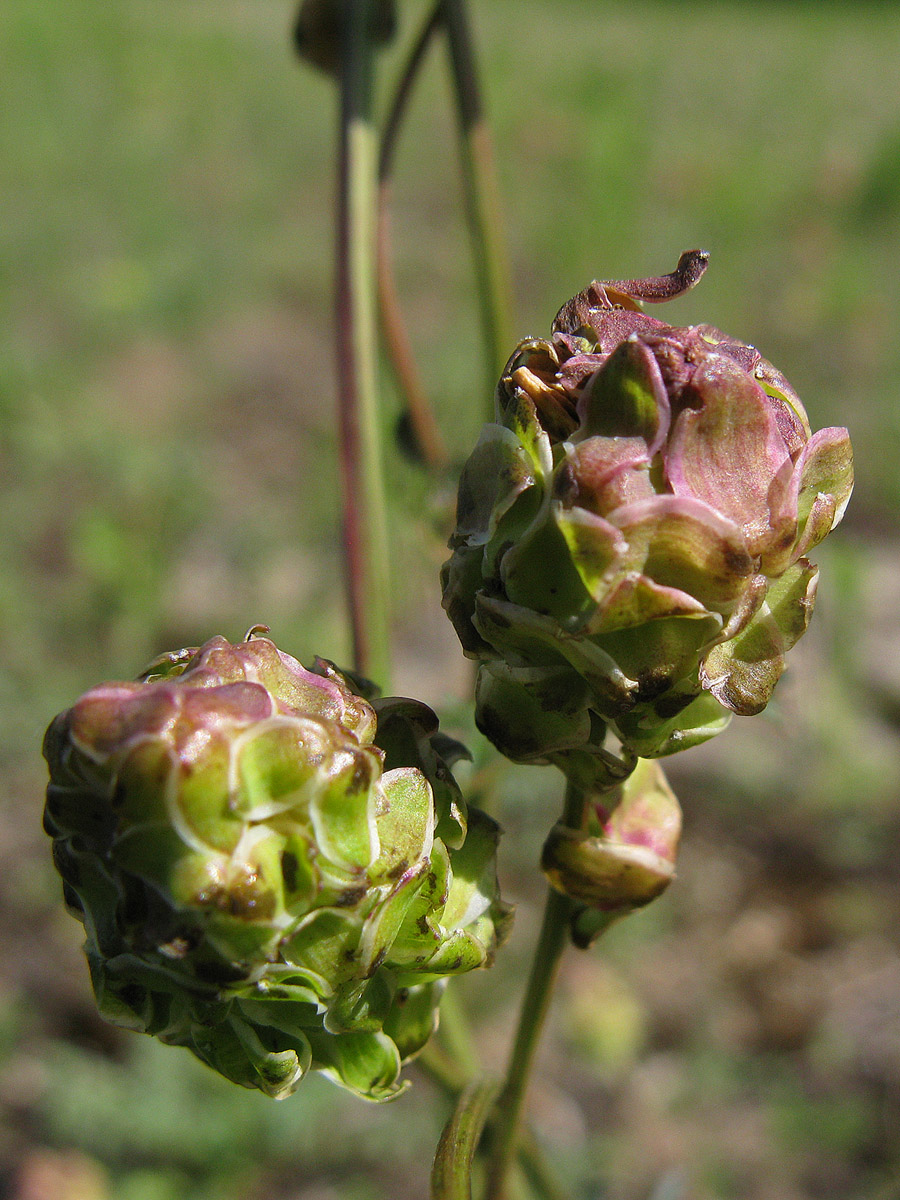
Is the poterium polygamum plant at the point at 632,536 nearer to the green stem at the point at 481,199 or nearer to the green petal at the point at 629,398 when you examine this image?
the green petal at the point at 629,398

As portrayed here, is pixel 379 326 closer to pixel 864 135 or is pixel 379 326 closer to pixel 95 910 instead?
pixel 95 910

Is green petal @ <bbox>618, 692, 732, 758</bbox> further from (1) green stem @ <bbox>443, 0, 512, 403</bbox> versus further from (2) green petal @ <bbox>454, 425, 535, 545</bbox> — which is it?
(1) green stem @ <bbox>443, 0, 512, 403</bbox>

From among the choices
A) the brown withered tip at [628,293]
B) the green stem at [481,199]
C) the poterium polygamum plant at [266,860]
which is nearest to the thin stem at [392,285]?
the green stem at [481,199]

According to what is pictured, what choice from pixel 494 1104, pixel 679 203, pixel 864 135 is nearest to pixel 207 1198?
pixel 494 1104

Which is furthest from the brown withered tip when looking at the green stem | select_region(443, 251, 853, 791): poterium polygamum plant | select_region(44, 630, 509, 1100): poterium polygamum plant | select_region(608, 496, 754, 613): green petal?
the green stem

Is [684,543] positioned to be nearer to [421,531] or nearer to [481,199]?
[481,199]

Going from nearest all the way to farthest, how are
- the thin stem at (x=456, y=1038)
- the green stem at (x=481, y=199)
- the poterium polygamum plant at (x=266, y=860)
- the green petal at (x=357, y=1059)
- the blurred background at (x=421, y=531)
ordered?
the poterium polygamum plant at (x=266, y=860), the green petal at (x=357, y=1059), the thin stem at (x=456, y=1038), the green stem at (x=481, y=199), the blurred background at (x=421, y=531)
